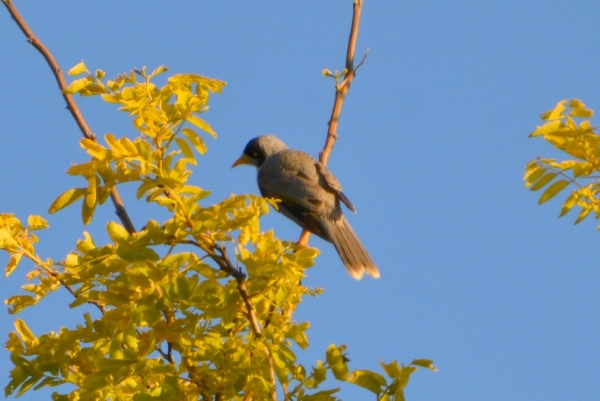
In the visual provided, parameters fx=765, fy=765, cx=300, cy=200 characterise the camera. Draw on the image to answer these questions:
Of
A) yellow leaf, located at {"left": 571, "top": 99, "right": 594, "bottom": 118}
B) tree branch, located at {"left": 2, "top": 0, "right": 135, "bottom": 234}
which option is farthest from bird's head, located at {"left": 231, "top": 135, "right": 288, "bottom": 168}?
yellow leaf, located at {"left": 571, "top": 99, "right": 594, "bottom": 118}

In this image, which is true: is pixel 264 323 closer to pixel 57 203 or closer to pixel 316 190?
pixel 57 203

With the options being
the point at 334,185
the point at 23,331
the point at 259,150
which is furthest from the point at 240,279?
the point at 259,150

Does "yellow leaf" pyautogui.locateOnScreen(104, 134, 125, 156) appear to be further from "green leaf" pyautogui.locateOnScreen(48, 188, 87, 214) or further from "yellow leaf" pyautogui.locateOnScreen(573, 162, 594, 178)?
"yellow leaf" pyautogui.locateOnScreen(573, 162, 594, 178)

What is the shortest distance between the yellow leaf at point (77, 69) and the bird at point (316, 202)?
406 centimetres

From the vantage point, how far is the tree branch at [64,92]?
3.18 meters

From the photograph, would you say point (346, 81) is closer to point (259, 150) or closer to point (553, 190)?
point (553, 190)

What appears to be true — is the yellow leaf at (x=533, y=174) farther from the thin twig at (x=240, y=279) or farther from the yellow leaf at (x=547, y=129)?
the thin twig at (x=240, y=279)

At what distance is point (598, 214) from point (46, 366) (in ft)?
6.99

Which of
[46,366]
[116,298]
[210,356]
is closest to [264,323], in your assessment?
[210,356]

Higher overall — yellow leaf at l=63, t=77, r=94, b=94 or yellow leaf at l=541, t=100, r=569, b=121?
yellow leaf at l=63, t=77, r=94, b=94

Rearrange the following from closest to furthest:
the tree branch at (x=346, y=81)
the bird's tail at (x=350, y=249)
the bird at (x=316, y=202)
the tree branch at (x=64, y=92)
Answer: the tree branch at (x=64, y=92) → the tree branch at (x=346, y=81) → the bird's tail at (x=350, y=249) → the bird at (x=316, y=202)

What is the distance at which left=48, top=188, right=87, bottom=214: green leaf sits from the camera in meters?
2.76

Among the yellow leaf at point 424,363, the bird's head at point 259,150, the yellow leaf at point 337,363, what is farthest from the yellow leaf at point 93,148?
A: the bird's head at point 259,150

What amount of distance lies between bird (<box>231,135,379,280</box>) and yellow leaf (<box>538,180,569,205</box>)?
12.3 feet
